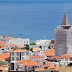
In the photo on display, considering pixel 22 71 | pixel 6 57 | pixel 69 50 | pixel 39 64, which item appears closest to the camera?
pixel 22 71

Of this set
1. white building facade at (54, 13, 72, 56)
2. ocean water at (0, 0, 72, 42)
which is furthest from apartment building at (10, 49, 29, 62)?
ocean water at (0, 0, 72, 42)

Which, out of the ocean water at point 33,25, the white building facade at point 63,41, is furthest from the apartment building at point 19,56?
the ocean water at point 33,25

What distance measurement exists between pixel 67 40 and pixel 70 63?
316 inches

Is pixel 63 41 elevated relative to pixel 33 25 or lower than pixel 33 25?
lower

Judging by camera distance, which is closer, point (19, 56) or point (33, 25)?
point (19, 56)

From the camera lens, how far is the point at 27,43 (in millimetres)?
56969

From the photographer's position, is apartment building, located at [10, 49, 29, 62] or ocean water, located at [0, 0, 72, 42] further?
ocean water, located at [0, 0, 72, 42]

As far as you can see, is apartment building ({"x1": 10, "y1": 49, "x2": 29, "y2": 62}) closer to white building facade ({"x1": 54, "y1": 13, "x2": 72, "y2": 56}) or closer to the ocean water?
white building facade ({"x1": 54, "y1": 13, "x2": 72, "y2": 56})

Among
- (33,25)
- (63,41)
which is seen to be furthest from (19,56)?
(33,25)

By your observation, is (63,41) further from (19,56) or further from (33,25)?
(33,25)

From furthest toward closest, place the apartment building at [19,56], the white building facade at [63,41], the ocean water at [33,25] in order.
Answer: the ocean water at [33,25] < the white building facade at [63,41] < the apartment building at [19,56]

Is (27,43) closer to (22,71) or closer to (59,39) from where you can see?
(59,39)

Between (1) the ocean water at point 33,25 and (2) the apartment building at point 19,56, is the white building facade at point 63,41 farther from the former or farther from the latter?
(1) the ocean water at point 33,25

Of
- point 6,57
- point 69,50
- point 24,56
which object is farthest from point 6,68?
point 69,50
